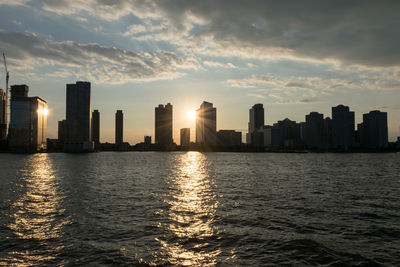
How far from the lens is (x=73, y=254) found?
74.5 ft

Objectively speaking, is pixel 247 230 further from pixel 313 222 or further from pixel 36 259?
pixel 36 259

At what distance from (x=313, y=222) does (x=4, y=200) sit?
A: 46299 mm

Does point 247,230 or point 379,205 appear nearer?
point 247,230

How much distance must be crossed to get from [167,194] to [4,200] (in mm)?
26301

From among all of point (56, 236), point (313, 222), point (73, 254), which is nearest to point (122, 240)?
point (73, 254)

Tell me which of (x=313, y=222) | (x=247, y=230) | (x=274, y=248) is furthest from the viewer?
(x=313, y=222)

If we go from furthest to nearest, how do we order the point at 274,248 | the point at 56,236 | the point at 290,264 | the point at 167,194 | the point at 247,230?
1. the point at 167,194
2. the point at 247,230
3. the point at 56,236
4. the point at 274,248
5. the point at 290,264

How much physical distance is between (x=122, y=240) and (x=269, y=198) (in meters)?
29.5

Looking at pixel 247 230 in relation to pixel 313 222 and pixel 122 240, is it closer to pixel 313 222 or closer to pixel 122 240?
→ pixel 313 222

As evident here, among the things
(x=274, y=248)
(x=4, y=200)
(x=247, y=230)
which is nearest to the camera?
(x=274, y=248)

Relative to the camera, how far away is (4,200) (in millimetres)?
46312

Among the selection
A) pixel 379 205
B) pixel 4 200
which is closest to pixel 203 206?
pixel 379 205

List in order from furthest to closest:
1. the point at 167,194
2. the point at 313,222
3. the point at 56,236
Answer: the point at 167,194
the point at 313,222
the point at 56,236

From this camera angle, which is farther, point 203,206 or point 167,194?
point 167,194
